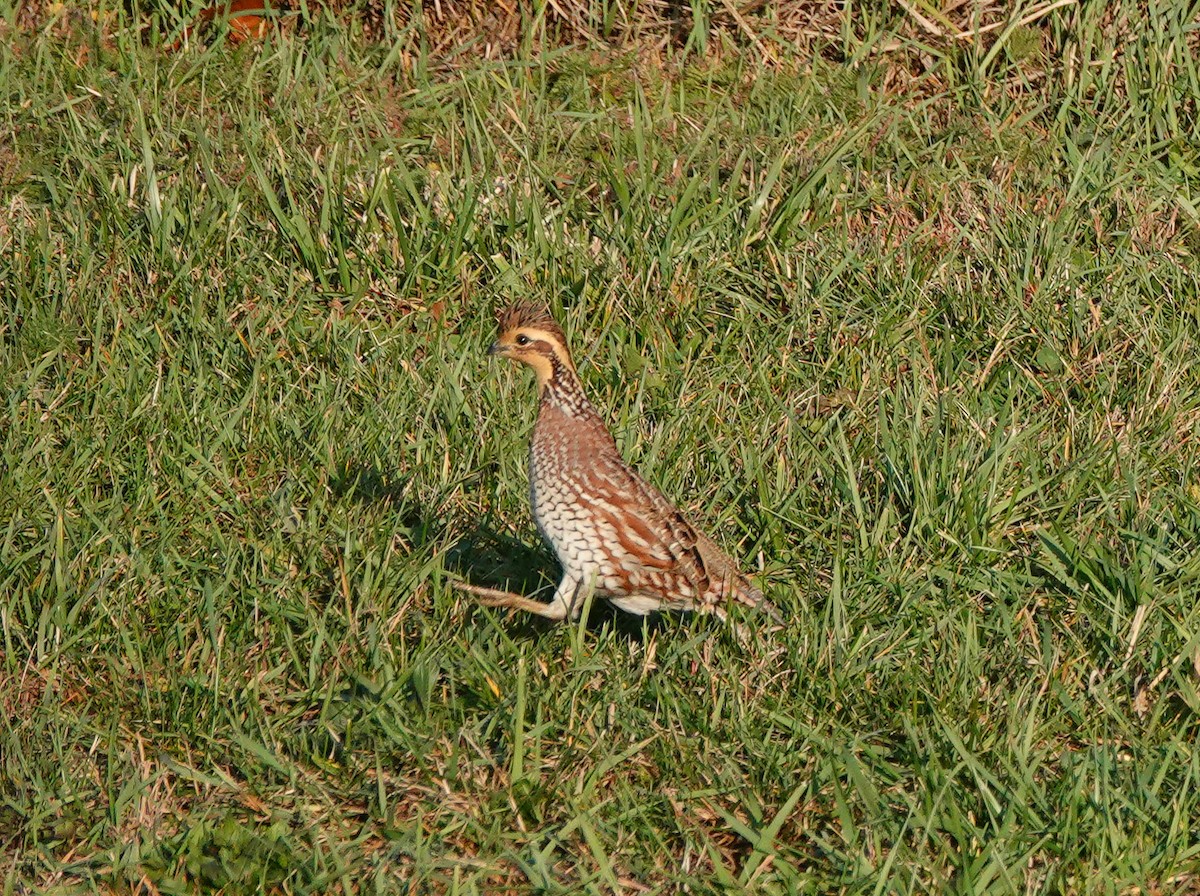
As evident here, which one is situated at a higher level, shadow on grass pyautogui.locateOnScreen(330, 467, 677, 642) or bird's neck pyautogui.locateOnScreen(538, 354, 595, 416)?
bird's neck pyautogui.locateOnScreen(538, 354, 595, 416)

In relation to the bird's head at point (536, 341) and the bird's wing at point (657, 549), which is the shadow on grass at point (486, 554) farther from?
the bird's head at point (536, 341)

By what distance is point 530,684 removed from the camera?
5473 millimetres

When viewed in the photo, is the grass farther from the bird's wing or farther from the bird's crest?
the bird's crest

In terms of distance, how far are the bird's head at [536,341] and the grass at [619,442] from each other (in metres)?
0.68

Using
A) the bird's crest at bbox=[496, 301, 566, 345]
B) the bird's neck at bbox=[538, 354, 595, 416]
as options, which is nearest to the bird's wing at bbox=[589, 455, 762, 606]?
the bird's neck at bbox=[538, 354, 595, 416]

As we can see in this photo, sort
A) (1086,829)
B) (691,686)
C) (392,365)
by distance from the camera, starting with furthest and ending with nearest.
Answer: (392,365) < (691,686) < (1086,829)

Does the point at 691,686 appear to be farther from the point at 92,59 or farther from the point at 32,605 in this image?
the point at 92,59

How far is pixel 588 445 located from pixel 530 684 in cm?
83

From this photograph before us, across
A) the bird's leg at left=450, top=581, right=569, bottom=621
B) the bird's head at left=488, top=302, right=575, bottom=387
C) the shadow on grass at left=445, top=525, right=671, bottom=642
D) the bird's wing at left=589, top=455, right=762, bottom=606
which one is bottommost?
the shadow on grass at left=445, top=525, right=671, bottom=642

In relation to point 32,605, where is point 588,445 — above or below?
above

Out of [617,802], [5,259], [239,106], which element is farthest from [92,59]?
[617,802]

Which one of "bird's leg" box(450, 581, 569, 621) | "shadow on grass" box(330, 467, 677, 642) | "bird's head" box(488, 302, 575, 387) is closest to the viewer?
"bird's leg" box(450, 581, 569, 621)

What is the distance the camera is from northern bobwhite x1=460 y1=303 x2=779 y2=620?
5.68 meters

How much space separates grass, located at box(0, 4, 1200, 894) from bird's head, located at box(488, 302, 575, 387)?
68cm
